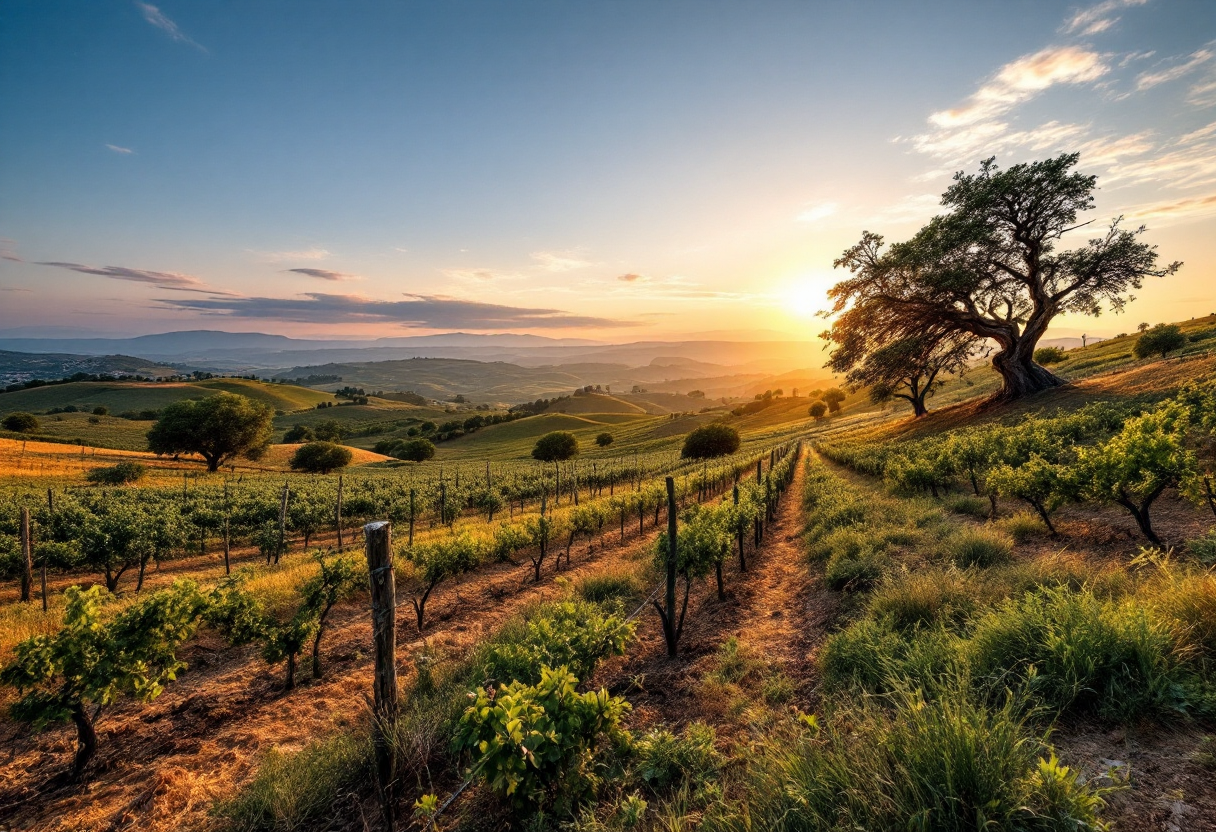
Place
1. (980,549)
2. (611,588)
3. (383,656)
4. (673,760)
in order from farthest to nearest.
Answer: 1. (611,588)
2. (980,549)
3. (383,656)
4. (673,760)

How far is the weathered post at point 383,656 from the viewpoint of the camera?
4758 mm

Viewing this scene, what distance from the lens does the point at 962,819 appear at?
2.64 m

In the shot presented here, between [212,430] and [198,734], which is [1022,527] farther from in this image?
[212,430]

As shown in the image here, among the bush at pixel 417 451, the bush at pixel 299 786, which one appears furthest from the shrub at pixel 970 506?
the bush at pixel 417 451

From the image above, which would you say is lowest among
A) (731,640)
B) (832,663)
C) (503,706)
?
(731,640)

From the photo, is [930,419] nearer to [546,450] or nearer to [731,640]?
[731,640]

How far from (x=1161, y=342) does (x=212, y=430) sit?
307ft

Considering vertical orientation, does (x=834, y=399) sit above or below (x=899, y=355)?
below

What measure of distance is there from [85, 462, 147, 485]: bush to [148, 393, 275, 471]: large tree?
12.9 m

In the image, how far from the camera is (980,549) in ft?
29.6

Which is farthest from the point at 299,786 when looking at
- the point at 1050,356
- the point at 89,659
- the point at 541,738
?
the point at 1050,356

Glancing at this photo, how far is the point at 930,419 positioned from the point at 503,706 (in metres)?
38.3

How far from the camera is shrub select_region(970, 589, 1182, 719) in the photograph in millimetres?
3596

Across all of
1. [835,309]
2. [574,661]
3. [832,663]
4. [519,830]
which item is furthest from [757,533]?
[835,309]
